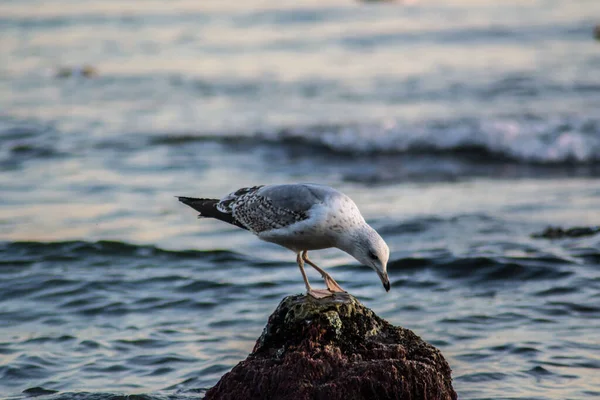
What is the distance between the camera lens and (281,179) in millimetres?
13320

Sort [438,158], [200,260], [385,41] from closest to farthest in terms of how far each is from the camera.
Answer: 1. [200,260]
2. [438,158]
3. [385,41]

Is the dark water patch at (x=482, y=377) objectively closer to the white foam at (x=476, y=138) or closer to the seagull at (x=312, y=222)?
the seagull at (x=312, y=222)

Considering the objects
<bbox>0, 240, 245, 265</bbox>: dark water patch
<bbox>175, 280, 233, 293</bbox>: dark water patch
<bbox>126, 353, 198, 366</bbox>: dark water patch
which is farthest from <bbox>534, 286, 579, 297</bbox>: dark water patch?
<bbox>126, 353, 198, 366</bbox>: dark water patch

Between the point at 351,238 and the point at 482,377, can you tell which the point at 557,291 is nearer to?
the point at 482,377

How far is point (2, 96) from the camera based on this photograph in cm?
1892

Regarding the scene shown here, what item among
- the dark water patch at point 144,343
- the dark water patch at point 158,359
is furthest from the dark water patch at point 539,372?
the dark water patch at point 144,343

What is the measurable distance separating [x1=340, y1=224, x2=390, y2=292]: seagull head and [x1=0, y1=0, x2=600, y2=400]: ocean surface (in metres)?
1.41

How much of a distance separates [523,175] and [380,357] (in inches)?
347

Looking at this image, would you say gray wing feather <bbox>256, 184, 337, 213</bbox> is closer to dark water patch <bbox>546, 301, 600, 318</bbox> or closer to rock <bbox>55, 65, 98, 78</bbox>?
dark water patch <bbox>546, 301, 600, 318</bbox>

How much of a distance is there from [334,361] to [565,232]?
570 cm

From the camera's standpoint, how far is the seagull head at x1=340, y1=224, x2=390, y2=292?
551 cm

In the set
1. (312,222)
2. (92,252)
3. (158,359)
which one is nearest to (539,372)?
(312,222)

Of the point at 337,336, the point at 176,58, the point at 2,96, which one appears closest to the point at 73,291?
the point at 337,336

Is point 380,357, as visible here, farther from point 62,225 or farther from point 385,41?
point 385,41
